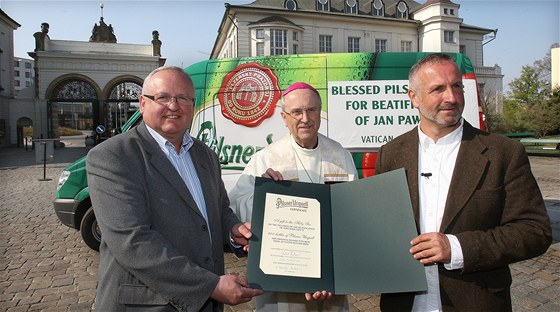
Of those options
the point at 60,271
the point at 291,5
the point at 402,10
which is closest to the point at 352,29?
the point at 291,5

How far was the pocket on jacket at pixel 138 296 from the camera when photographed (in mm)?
1719

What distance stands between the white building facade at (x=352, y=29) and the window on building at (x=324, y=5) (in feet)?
0.06

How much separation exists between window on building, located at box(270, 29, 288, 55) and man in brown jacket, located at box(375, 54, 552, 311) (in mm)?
32132

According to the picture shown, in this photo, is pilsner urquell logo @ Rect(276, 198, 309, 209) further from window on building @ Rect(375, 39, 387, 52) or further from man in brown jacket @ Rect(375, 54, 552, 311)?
window on building @ Rect(375, 39, 387, 52)

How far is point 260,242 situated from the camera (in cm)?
186

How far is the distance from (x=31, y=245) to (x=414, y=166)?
692 cm

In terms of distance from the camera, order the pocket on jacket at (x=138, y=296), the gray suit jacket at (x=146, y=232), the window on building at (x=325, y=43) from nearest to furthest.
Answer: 1. the gray suit jacket at (x=146, y=232)
2. the pocket on jacket at (x=138, y=296)
3. the window on building at (x=325, y=43)

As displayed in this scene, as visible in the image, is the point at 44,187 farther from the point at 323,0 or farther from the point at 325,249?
the point at 323,0

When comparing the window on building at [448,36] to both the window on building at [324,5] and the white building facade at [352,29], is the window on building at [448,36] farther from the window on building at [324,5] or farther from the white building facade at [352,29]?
the window on building at [324,5]

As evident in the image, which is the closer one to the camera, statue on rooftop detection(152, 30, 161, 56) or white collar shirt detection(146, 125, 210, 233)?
white collar shirt detection(146, 125, 210, 233)

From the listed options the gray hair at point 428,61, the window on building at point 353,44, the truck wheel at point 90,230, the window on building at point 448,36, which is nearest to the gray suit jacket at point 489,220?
the gray hair at point 428,61

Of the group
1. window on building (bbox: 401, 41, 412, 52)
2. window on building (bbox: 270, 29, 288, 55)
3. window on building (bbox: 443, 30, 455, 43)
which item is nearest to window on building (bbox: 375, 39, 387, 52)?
window on building (bbox: 401, 41, 412, 52)

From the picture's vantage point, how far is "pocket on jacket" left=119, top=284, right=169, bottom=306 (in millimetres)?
1719

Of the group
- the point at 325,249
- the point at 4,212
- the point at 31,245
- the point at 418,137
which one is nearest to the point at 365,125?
the point at 418,137
